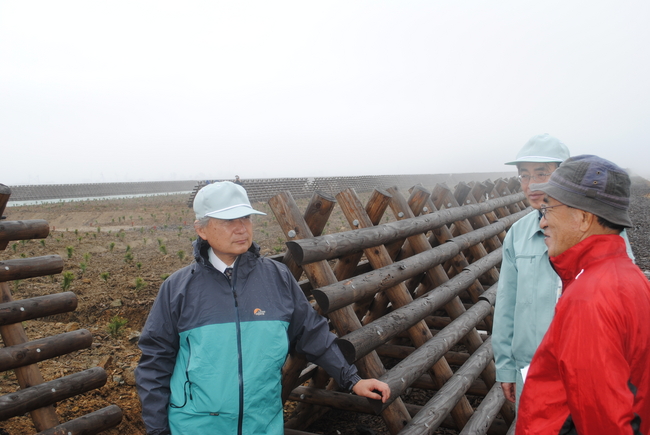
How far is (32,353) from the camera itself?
2.64 m

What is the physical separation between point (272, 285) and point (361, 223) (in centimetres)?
126

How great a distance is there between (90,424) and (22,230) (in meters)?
1.28

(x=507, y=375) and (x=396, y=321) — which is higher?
(x=396, y=321)

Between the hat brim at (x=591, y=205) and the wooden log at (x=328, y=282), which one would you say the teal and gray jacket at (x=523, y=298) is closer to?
the wooden log at (x=328, y=282)

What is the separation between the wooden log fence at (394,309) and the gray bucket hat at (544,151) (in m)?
1.12

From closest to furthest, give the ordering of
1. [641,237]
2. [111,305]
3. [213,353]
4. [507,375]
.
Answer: [213,353]
[507,375]
[111,305]
[641,237]

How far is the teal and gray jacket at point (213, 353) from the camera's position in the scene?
196cm

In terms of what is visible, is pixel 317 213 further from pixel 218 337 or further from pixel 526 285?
pixel 526 285

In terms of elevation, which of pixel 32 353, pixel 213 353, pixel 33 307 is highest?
pixel 33 307

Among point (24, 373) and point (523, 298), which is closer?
point (523, 298)

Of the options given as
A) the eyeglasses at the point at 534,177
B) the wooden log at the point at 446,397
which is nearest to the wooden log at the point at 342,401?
the wooden log at the point at 446,397

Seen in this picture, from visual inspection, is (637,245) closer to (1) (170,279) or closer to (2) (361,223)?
(2) (361,223)

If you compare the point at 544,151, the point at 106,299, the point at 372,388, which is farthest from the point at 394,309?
the point at 106,299

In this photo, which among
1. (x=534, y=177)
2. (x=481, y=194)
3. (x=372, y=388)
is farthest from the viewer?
(x=481, y=194)
